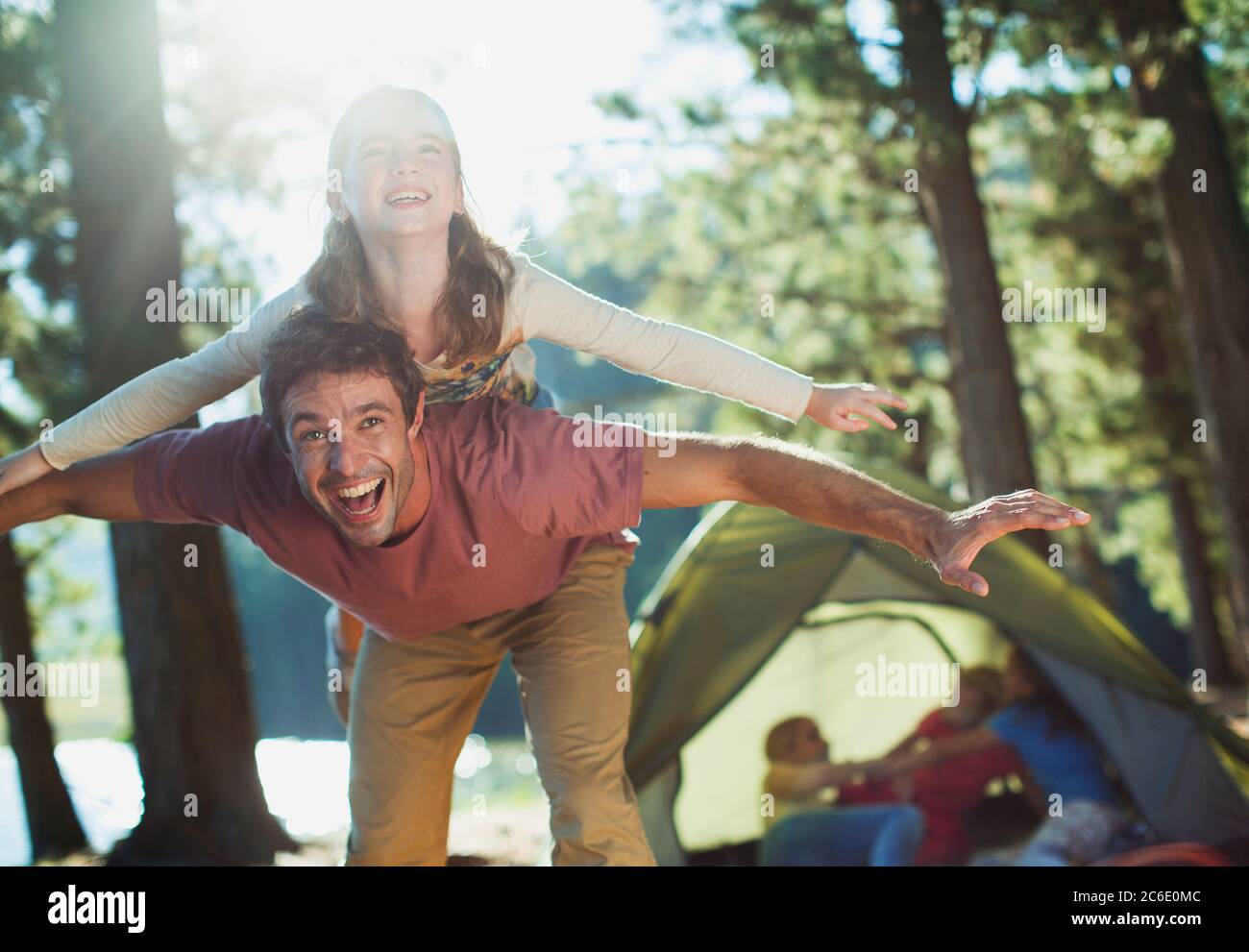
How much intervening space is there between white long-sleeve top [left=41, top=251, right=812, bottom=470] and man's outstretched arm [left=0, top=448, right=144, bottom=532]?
0.03 meters

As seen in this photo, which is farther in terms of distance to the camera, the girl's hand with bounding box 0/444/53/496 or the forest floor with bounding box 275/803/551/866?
the forest floor with bounding box 275/803/551/866

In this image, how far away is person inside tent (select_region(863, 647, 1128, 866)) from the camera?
13.5 ft

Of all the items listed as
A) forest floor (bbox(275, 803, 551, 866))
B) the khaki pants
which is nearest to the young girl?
the khaki pants

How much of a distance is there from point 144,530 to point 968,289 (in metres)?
4.40

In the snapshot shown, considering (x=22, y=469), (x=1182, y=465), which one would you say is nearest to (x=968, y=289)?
(x=22, y=469)

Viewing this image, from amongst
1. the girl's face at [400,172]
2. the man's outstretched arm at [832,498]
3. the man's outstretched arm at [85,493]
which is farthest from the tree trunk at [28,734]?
the man's outstretched arm at [832,498]

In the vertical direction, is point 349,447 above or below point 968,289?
below

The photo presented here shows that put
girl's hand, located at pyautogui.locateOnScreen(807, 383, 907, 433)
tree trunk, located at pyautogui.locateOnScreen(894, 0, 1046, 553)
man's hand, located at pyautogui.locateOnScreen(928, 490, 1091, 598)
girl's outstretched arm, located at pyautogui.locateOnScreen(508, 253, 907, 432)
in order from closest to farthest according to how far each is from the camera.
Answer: man's hand, located at pyautogui.locateOnScreen(928, 490, 1091, 598) < girl's hand, located at pyautogui.locateOnScreen(807, 383, 907, 433) < girl's outstretched arm, located at pyautogui.locateOnScreen(508, 253, 907, 432) < tree trunk, located at pyautogui.locateOnScreen(894, 0, 1046, 553)

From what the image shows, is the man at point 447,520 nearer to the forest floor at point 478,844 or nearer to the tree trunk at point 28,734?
the forest floor at point 478,844

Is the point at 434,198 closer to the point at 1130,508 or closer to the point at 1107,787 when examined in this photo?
the point at 1107,787

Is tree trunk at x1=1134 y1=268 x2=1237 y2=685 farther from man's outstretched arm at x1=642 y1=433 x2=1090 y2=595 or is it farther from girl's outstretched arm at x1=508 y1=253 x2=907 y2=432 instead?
man's outstretched arm at x1=642 y1=433 x2=1090 y2=595

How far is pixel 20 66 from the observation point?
647 cm

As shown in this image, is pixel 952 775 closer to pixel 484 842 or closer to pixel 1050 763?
pixel 1050 763

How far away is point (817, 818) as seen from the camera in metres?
4.54
